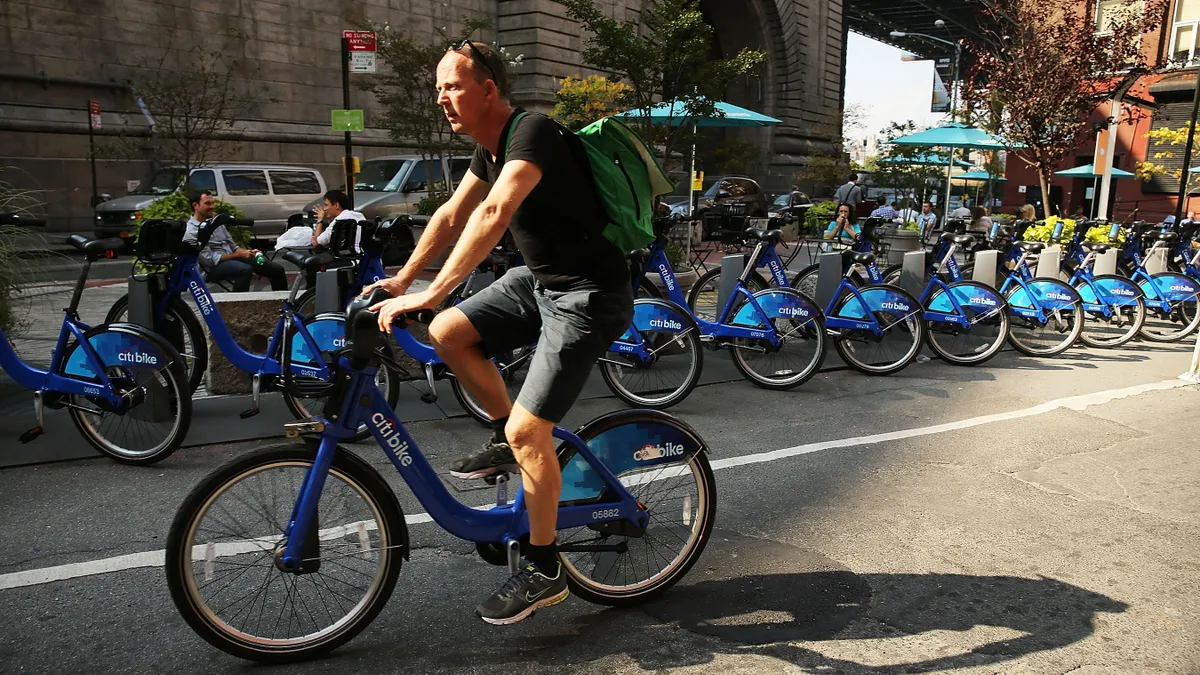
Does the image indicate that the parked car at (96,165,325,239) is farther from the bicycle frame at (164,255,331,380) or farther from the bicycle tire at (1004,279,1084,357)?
the bicycle tire at (1004,279,1084,357)

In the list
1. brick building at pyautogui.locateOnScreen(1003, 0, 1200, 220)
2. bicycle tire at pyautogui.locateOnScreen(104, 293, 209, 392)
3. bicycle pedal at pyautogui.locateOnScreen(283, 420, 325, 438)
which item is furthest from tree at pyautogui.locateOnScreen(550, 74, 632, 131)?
brick building at pyautogui.locateOnScreen(1003, 0, 1200, 220)

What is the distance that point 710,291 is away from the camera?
890 cm

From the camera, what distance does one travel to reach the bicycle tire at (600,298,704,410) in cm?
689

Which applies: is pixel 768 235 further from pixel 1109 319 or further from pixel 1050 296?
pixel 1109 319

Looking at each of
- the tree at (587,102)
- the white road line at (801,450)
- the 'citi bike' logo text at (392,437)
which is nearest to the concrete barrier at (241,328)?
the white road line at (801,450)

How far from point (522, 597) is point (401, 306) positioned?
1.10 m

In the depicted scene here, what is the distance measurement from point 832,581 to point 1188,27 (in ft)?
116

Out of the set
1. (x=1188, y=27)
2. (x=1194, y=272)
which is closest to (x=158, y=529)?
(x=1194, y=272)

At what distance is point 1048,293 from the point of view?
9258 millimetres

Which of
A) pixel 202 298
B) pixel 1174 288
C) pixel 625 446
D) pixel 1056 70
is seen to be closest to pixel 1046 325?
pixel 1174 288

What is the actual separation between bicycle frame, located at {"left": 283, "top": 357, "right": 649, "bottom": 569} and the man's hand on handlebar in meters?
0.23

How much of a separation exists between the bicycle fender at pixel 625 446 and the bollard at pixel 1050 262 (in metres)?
8.63

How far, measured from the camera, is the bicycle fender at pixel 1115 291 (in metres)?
9.84

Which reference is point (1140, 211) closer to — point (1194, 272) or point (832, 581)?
point (1194, 272)
